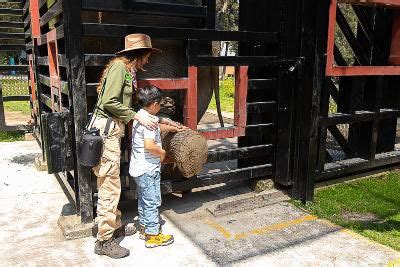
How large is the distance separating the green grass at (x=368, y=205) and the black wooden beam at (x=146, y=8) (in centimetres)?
252

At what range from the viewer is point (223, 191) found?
500 centimetres

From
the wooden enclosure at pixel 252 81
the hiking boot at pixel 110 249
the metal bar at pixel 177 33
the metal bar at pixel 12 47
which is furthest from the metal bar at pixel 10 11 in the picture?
the hiking boot at pixel 110 249

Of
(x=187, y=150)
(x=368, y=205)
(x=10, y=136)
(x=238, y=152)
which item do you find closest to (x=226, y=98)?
(x=10, y=136)

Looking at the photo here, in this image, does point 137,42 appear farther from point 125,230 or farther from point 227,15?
point 227,15

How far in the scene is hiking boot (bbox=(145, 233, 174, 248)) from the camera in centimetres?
350

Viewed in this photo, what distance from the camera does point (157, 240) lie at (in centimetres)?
352

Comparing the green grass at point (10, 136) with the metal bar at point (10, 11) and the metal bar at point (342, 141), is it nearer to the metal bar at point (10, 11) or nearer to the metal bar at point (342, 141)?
the metal bar at point (10, 11)

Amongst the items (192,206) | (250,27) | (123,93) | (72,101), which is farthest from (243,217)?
(250,27)

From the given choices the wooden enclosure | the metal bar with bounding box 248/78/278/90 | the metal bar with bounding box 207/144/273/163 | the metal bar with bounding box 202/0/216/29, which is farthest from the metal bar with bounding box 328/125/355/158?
the metal bar with bounding box 202/0/216/29

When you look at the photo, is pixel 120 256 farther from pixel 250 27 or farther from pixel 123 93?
pixel 250 27

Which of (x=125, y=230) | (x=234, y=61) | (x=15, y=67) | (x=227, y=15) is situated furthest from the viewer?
(x=227, y=15)

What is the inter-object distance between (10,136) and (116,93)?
657 centimetres

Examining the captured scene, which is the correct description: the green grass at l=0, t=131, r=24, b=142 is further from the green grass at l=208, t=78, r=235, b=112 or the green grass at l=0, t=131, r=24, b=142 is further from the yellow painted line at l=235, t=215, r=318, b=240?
the green grass at l=208, t=78, r=235, b=112

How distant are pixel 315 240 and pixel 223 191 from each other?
158 centimetres
